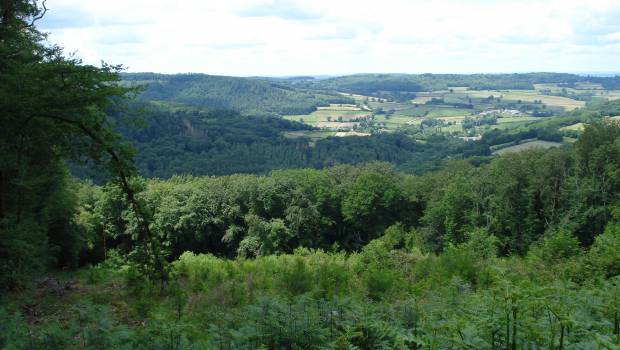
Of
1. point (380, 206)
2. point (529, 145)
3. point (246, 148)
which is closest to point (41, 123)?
point (380, 206)

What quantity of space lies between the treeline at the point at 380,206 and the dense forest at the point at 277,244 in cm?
15

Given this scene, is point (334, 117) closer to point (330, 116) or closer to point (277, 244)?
point (330, 116)

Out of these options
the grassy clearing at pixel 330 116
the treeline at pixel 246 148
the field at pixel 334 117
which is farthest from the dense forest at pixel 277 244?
the grassy clearing at pixel 330 116

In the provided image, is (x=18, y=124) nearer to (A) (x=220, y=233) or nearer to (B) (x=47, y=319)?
(B) (x=47, y=319)

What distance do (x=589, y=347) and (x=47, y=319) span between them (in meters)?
10.2

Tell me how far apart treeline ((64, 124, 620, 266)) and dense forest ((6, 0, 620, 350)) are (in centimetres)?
15

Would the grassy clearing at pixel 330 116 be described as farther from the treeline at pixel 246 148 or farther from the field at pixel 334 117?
the treeline at pixel 246 148

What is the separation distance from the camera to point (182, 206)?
115ft

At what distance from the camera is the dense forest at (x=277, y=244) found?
644 cm

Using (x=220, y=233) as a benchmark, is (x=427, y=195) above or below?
above

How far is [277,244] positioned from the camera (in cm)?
3359

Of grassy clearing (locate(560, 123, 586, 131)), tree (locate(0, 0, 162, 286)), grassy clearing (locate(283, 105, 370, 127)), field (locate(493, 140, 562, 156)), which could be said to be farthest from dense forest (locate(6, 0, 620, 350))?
grassy clearing (locate(283, 105, 370, 127))

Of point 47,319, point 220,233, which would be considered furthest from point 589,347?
point 220,233

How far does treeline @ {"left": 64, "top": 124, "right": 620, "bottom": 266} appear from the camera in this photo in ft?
95.6
